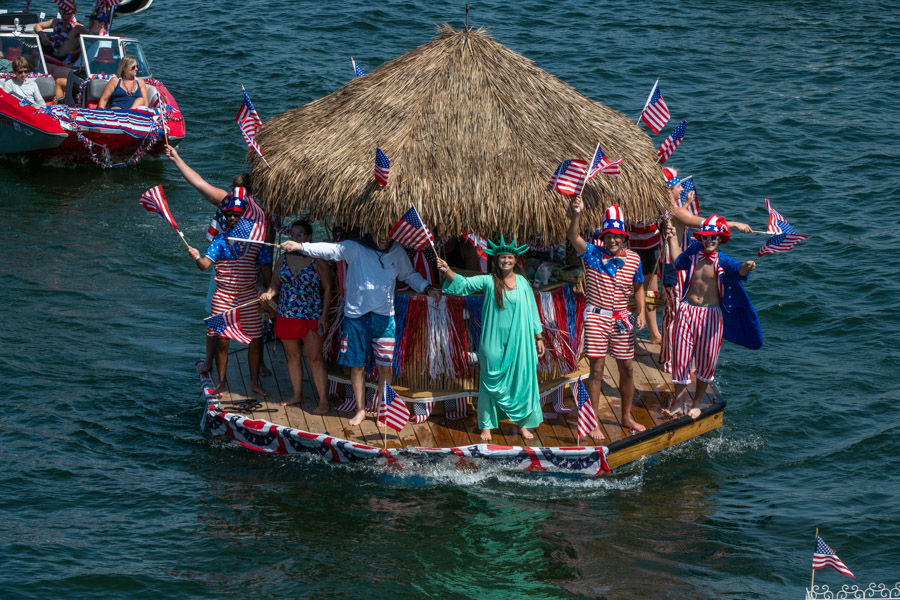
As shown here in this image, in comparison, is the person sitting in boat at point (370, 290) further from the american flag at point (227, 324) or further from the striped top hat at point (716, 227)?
the striped top hat at point (716, 227)

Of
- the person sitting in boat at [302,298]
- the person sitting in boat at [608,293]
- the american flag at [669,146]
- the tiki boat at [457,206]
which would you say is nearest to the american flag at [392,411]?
the tiki boat at [457,206]

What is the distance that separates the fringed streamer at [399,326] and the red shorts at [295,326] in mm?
766

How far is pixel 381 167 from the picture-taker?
9.67 m

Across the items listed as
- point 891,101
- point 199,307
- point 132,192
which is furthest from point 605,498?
point 891,101

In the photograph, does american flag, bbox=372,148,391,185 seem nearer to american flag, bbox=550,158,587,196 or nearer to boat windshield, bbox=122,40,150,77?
american flag, bbox=550,158,587,196

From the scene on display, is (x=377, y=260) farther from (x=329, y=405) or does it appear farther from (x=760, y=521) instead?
(x=760, y=521)

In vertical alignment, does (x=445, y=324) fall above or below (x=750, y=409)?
above

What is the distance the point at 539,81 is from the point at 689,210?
213 centimetres

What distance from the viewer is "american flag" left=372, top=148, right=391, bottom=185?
959cm

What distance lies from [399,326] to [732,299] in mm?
3158

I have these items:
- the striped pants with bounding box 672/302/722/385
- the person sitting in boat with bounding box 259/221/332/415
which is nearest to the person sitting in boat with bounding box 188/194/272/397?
the person sitting in boat with bounding box 259/221/332/415

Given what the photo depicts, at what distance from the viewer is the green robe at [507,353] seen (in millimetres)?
9969

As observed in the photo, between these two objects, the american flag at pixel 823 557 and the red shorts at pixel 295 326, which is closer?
the american flag at pixel 823 557

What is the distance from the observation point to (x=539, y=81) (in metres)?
11.1
